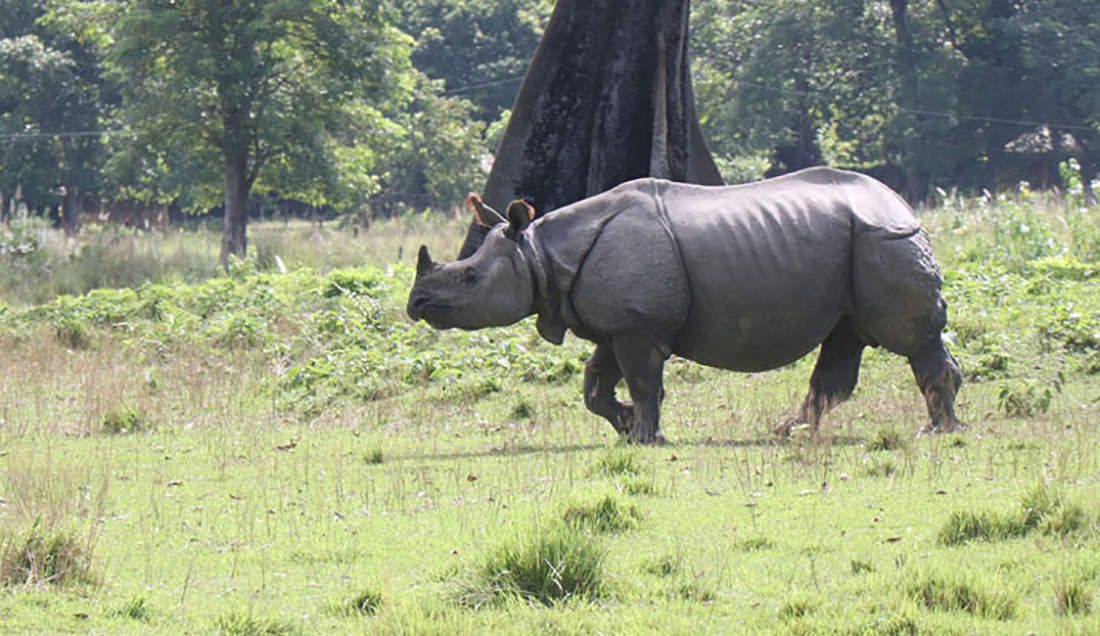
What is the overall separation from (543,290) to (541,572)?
447 cm

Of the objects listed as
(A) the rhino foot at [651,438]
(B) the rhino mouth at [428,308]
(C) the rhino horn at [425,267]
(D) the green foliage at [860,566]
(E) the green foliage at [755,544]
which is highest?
(C) the rhino horn at [425,267]

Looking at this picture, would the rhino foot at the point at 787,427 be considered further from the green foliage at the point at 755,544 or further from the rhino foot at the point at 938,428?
the green foliage at the point at 755,544

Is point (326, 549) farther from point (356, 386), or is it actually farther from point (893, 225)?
point (356, 386)

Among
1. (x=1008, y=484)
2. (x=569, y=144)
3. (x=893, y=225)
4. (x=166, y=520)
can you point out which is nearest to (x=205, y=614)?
(x=166, y=520)

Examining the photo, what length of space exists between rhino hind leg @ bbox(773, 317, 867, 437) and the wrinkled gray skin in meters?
0.28

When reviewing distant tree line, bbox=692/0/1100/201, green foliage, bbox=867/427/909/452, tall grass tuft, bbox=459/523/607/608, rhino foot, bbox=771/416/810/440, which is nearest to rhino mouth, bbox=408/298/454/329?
rhino foot, bbox=771/416/810/440

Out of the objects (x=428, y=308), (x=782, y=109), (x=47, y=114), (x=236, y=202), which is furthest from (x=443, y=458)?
(x=782, y=109)

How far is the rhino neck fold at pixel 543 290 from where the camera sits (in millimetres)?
10695

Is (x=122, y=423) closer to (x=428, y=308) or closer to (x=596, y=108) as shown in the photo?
(x=428, y=308)

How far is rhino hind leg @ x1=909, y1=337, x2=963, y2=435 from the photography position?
10969mm

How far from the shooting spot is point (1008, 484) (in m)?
8.44

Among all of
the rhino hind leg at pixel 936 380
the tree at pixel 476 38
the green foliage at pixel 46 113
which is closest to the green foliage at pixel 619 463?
the rhino hind leg at pixel 936 380

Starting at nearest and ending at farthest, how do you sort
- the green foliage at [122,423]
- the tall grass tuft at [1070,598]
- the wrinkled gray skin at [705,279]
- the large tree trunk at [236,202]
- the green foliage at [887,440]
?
the tall grass tuft at [1070,598], the green foliage at [887,440], the wrinkled gray skin at [705,279], the green foliage at [122,423], the large tree trunk at [236,202]

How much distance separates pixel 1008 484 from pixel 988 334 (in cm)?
660
